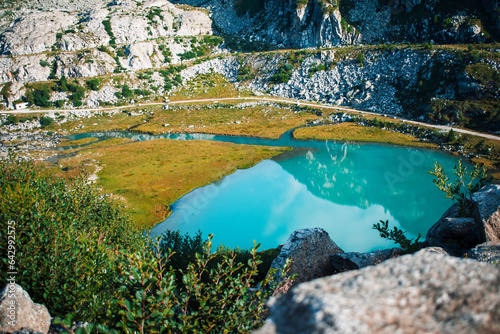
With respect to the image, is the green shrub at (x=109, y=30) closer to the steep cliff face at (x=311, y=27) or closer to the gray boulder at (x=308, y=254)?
the steep cliff face at (x=311, y=27)

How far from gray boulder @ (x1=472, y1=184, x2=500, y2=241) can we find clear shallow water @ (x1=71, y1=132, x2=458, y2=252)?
2638cm

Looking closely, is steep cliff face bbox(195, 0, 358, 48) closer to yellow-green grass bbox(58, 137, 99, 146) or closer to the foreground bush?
yellow-green grass bbox(58, 137, 99, 146)

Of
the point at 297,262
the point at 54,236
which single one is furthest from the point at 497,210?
the point at 54,236

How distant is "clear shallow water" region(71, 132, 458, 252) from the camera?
46.1 meters

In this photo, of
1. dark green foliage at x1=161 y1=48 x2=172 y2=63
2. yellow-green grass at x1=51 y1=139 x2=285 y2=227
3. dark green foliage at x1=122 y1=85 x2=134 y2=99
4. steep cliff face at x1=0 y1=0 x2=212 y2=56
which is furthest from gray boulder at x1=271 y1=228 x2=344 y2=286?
steep cliff face at x1=0 y1=0 x2=212 y2=56

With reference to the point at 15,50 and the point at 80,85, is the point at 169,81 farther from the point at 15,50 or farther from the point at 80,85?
the point at 15,50

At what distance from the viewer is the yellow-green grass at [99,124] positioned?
114 metres

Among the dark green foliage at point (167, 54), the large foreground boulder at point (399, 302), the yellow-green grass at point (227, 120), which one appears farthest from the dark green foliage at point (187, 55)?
the large foreground boulder at point (399, 302)

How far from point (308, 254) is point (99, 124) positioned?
12458 centimetres

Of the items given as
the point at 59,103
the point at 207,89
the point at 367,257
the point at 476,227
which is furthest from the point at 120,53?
the point at 476,227

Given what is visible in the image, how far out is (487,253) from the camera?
39.1 ft

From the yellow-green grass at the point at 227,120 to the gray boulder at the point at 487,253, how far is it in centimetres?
8853

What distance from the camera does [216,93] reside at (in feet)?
508

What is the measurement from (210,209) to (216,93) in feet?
374
